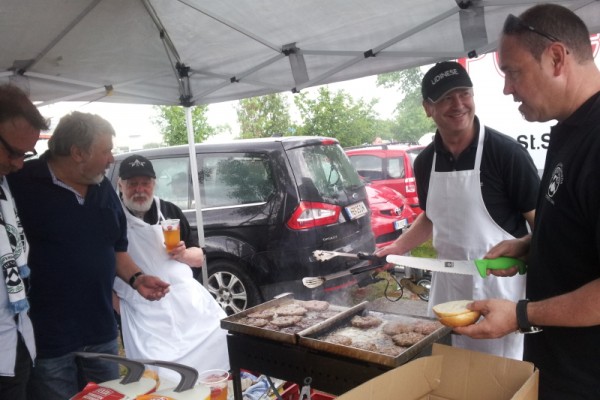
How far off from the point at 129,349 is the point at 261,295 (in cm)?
178

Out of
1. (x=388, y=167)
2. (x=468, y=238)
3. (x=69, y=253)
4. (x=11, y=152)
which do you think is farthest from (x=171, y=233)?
(x=388, y=167)

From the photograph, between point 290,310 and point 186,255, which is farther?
point 186,255

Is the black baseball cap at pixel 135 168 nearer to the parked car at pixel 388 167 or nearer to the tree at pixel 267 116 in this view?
the parked car at pixel 388 167

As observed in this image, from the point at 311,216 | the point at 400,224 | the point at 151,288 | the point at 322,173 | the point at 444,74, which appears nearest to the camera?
the point at 444,74

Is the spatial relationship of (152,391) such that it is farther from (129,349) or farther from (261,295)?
(261,295)

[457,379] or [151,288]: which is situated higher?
[151,288]

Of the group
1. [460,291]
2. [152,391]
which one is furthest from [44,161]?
[460,291]

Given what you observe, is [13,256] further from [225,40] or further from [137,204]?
[225,40]

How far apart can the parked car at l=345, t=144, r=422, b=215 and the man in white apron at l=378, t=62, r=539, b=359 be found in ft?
19.5

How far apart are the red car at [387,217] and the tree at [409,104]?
1102 inches

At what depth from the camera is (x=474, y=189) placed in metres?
2.35

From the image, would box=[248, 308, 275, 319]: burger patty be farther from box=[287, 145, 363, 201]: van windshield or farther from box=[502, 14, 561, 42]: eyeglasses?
box=[287, 145, 363, 201]: van windshield

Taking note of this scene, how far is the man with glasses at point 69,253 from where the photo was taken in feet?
7.06

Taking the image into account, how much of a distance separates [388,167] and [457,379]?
26.3 feet
